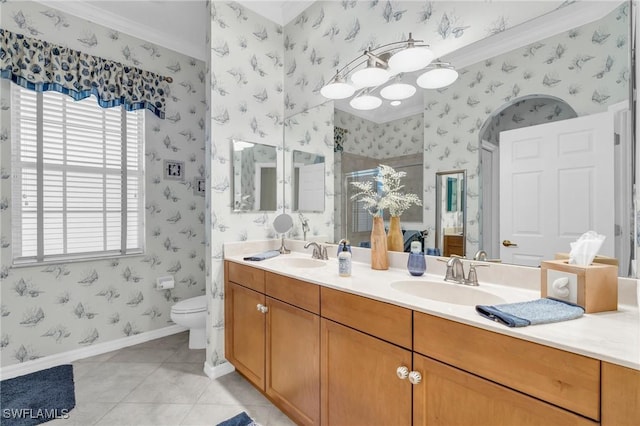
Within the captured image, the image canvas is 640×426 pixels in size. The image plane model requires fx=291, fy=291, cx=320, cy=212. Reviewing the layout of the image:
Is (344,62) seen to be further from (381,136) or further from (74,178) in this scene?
(74,178)

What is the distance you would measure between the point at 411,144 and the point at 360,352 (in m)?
1.14

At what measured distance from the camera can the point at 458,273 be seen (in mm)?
1345

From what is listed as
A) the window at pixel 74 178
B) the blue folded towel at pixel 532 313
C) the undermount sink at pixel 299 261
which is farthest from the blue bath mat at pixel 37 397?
the blue folded towel at pixel 532 313

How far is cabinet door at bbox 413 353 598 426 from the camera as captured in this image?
2.45 ft

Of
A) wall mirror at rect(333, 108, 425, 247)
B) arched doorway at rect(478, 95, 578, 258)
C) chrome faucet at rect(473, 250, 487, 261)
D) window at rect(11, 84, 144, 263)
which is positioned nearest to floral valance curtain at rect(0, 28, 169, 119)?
window at rect(11, 84, 144, 263)

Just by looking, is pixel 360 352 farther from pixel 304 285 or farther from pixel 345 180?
pixel 345 180

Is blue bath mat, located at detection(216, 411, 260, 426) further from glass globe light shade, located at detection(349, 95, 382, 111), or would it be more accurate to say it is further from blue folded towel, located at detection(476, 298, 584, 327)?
glass globe light shade, located at detection(349, 95, 382, 111)

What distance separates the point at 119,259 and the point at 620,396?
10.1 feet

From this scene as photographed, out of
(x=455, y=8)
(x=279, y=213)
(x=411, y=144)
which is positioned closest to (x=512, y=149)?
(x=411, y=144)

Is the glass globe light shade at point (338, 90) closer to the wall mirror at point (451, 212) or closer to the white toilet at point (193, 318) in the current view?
the wall mirror at point (451, 212)

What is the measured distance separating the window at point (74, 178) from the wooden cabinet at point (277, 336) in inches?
50.4

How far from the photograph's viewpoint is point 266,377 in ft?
5.66

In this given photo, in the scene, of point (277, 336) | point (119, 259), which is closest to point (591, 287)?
point (277, 336)

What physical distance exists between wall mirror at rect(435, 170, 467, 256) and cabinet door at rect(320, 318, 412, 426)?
0.67m
